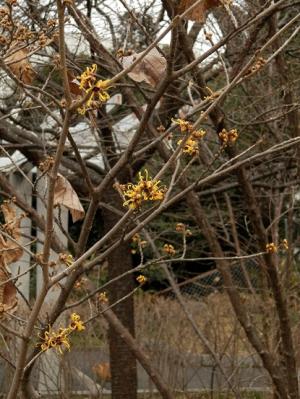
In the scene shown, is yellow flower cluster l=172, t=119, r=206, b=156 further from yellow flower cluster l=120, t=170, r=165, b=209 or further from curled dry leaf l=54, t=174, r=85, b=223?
curled dry leaf l=54, t=174, r=85, b=223

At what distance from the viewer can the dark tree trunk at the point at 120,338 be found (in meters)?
6.60

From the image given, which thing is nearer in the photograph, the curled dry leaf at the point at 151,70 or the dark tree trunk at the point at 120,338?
the curled dry leaf at the point at 151,70

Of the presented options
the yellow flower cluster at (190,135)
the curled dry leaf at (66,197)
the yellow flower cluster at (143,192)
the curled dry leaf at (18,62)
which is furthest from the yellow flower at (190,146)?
the curled dry leaf at (18,62)

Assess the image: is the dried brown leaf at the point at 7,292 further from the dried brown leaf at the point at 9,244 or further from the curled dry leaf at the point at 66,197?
the curled dry leaf at the point at 66,197

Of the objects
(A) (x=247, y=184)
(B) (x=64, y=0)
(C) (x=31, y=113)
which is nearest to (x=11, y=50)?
(B) (x=64, y=0)

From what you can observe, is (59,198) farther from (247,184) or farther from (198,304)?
(198,304)

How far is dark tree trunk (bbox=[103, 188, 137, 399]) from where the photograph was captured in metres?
6.60

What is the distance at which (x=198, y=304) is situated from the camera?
34.4 feet

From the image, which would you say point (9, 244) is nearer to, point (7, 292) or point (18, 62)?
point (7, 292)

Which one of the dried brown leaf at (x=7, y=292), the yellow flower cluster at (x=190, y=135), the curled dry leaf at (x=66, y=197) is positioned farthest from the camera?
the dried brown leaf at (x=7, y=292)

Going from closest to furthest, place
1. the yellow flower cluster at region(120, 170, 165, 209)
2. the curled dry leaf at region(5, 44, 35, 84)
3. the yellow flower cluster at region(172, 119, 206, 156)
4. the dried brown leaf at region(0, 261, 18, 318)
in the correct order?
the yellow flower cluster at region(120, 170, 165, 209) → the yellow flower cluster at region(172, 119, 206, 156) → the dried brown leaf at region(0, 261, 18, 318) → the curled dry leaf at region(5, 44, 35, 84)

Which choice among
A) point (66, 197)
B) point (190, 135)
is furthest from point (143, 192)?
point (66, 197)

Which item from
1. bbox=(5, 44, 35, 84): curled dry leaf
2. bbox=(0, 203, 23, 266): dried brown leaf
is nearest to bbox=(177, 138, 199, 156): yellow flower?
bbox=(0, 203, 23, 266): dried brown leaf

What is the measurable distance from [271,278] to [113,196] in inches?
97.1
